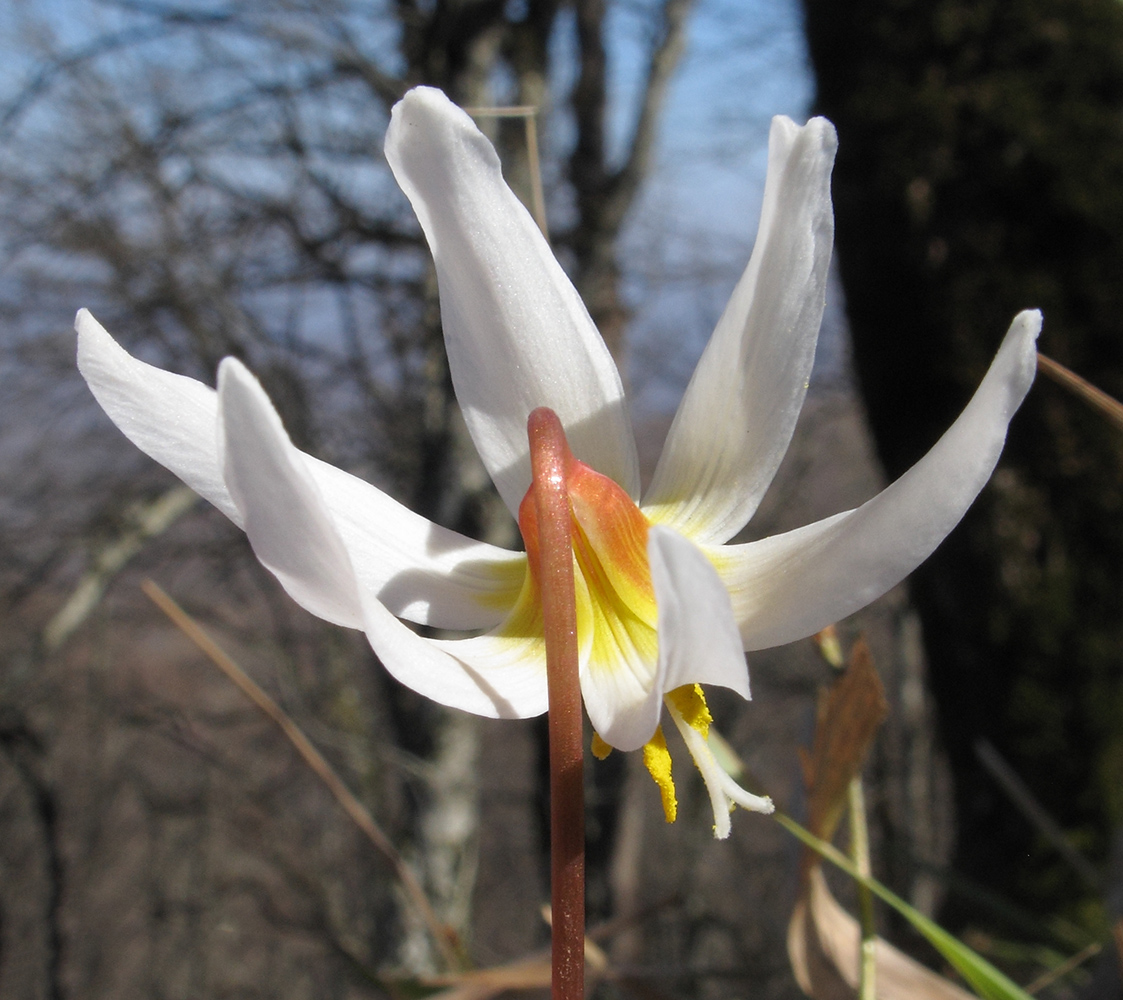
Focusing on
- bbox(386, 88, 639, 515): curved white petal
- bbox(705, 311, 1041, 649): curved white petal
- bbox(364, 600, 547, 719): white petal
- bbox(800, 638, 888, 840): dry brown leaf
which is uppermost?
bbox(386, 88, 639, 515): curved white petal

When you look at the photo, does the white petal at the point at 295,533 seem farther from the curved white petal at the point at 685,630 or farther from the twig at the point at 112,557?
the twig at the point at 112,557

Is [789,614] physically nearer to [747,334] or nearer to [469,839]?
[747,334]

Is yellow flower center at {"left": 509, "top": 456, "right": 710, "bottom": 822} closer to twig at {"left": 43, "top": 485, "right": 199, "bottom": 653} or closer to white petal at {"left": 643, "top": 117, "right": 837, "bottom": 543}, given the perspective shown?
white petal at {"left": 643, "top": 117, "right": 837, "bottom": 543}

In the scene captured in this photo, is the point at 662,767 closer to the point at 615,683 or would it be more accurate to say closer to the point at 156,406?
the point at 615,683

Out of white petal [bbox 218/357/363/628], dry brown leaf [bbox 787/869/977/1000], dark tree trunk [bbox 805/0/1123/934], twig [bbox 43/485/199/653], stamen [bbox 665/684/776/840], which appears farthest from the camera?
twig [bbox 43/485/199/653]

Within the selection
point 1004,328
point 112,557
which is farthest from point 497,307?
point 112,557

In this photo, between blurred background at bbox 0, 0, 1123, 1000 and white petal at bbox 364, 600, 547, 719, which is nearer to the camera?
white petal at bbox 364, 600, 547, 719

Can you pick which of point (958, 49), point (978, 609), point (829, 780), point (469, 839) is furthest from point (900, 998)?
point (469, 839)

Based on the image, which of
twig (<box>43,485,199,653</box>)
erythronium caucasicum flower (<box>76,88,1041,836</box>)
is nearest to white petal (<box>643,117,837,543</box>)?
erythronium caucasicum flower (<box>76,88,1041,836</box>)
